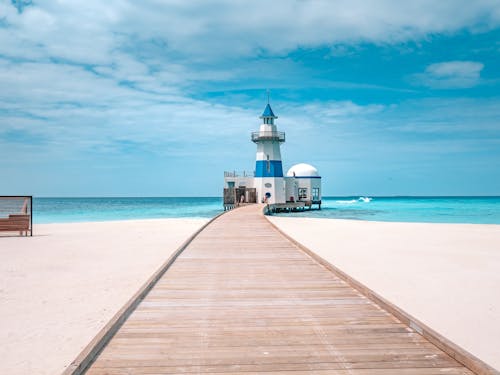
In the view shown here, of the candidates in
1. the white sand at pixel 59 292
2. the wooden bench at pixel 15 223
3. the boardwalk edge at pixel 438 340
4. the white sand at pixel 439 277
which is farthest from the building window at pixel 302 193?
the boardwalk edge at pixel 438 340

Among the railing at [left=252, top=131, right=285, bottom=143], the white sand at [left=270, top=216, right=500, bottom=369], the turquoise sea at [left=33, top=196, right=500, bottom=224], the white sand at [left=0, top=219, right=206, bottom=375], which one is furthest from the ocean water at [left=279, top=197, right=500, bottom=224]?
the white sand at [left=0, top=219, right=206, bottom=375]

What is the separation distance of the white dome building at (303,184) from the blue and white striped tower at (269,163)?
411cm

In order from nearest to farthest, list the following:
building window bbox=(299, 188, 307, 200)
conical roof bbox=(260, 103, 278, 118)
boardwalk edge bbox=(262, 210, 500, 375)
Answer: boardwalk edge bbox=(262, 210, 500, 375) → conical roof bbox=(260, 103, 278, 118) → building window bbox=(299, 188, 307, 200)

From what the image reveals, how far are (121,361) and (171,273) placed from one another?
3780mm

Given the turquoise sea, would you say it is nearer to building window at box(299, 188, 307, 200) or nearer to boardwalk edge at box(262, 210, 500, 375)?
building window at box(299, 188, 307, 200)

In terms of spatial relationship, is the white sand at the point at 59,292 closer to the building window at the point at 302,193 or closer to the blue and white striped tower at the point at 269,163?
the blue and white striped tower at the point at 269,163

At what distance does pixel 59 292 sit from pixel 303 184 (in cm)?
4075

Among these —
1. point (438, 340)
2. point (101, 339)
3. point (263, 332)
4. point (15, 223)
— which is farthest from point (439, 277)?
point (15, 223)

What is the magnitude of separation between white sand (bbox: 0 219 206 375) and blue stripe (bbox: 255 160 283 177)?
25.4 metres

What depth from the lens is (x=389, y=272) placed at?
10.0 m

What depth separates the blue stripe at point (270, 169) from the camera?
133 ft

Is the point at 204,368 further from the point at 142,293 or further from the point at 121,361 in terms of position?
the point at 142,293

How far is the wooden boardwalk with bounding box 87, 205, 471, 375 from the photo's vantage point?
143 inches

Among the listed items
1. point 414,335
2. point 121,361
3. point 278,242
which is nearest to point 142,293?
point 121,361
